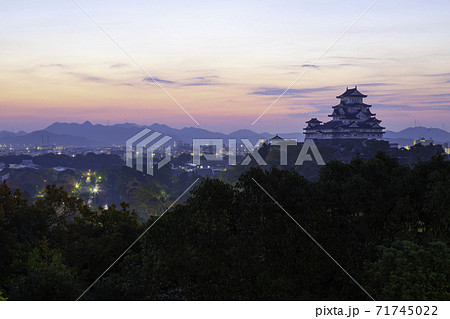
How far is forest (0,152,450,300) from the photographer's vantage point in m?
7.21

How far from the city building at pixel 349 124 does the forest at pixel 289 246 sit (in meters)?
38.3

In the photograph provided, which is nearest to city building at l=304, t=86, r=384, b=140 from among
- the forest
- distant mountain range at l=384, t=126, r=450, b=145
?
the forest

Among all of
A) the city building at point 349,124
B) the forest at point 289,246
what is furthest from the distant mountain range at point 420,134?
the forest at point 289,246

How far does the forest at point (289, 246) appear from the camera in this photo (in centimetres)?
721

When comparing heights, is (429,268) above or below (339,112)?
below

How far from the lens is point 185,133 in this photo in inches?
5743

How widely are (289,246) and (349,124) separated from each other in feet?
136

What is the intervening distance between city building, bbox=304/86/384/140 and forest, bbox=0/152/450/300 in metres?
38.3

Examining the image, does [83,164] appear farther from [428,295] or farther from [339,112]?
[428,295]

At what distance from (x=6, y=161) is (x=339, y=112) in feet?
201

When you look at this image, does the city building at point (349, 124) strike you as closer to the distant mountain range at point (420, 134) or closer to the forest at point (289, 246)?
the forest at point (289, 246)

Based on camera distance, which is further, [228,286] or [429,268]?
[228,286]
